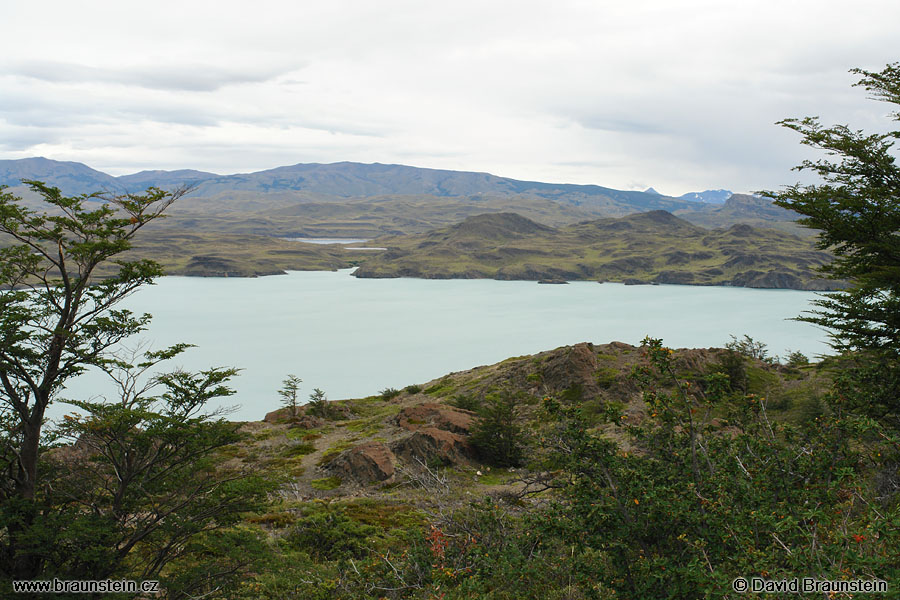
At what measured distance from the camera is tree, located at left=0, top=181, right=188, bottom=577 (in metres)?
11.7

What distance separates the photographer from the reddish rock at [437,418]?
3241 centimetres

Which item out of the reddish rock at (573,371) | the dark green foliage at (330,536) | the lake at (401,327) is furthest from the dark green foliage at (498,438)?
the lake at (401,327)

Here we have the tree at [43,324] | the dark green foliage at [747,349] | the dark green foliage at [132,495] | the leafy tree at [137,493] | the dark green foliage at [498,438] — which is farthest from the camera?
the dark green foliage at [747,349]

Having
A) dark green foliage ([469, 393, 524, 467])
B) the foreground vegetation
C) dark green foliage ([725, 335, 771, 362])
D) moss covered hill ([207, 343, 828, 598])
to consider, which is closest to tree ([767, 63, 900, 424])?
the foreground vegetation

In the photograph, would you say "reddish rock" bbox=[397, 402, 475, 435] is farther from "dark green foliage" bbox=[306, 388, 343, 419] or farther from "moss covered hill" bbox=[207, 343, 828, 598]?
"dark green foliage" bbox=[306, 388, 343, 419]

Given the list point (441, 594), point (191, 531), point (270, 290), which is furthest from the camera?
point (270, 290)

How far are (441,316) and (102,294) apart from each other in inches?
5105

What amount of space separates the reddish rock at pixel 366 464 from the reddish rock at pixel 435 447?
98 cm

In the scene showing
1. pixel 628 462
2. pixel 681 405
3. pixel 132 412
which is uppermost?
pixel 681 405

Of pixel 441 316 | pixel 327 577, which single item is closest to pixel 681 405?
pixel 327 577

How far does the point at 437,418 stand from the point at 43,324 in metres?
23.5

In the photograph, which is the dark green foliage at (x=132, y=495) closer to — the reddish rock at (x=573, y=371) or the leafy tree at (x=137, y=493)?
the leafy tree at (x=137, y=493)

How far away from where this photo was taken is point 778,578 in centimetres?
563

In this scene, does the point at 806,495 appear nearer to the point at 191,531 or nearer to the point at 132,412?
the point at 191,531
